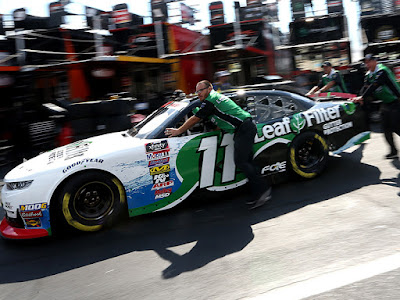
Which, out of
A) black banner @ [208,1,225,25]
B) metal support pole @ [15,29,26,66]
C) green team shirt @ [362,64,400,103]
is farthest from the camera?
black banner @ [208,1,225,25]

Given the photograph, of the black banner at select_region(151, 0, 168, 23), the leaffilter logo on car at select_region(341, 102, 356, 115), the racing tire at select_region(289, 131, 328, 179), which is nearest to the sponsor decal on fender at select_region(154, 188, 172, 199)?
the racing tire at select_region(289, 131, 328, 179)

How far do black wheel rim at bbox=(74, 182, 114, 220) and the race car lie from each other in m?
0.01

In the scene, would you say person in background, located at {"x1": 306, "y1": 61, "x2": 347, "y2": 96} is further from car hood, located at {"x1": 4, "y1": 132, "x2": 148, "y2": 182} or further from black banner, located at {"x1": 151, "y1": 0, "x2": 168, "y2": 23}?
black banner, located at {"x1": 151, "y1": 0, "x2": 168, "y2": 23}

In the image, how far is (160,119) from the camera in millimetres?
5047

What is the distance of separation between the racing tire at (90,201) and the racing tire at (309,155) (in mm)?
2360

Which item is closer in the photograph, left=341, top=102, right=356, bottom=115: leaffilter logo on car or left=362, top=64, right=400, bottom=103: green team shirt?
left=341, top=102, right=356, bottom=115: leaffilter logo on car

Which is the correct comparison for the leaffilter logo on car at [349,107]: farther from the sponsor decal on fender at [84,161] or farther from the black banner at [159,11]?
the black banner at [159,11]

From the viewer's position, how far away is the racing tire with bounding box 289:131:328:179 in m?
5.39

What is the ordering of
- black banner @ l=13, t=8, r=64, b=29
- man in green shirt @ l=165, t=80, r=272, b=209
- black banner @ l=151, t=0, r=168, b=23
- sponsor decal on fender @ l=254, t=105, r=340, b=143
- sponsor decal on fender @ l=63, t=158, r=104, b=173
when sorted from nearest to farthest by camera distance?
sponsor decal on fender @ l=63, t=158, r=104, b=173, man in green shirt @ l=165, t=80, r=272, b=209, sponsor decal on fender @ l=254, t=105, r=340, b=143, black banner @ l=13, t=8, r=64, b=29, black banner @ l=151, t=0, r=168, b=23

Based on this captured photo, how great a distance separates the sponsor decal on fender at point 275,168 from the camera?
521cm

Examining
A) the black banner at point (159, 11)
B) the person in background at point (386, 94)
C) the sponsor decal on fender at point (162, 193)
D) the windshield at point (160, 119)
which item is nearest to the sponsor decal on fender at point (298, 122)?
the person in background at point (386, 94)

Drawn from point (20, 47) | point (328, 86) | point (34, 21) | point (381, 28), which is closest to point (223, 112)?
point (328, 86)

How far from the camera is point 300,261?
3.22 m

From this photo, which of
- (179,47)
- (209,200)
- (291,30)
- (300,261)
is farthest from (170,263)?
(291,30)
